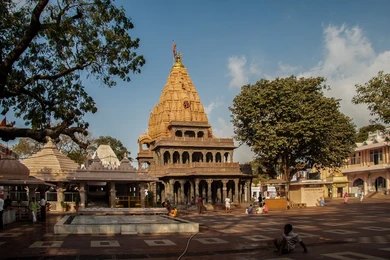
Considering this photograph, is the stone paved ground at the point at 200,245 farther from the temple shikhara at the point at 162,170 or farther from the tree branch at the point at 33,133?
the temple shikhara at the point at 162,170

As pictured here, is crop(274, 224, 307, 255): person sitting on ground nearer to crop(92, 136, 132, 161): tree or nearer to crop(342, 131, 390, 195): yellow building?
crop(342, 131, 390, 195): yellow building

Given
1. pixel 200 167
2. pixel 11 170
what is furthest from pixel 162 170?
pixel 11 170

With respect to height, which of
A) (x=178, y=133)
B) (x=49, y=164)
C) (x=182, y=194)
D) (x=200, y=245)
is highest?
(x=178, y=133)

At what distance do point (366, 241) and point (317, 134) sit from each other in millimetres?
30713

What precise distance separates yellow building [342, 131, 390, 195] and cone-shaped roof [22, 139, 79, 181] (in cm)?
4705

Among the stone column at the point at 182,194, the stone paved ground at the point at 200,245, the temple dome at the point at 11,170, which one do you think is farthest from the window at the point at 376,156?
the temple dome at the point at 11,170

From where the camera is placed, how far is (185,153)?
69.0 m

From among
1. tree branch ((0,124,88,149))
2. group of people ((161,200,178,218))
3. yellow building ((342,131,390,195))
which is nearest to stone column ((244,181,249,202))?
yellow building ((342,131,390,195))

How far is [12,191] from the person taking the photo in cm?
4809

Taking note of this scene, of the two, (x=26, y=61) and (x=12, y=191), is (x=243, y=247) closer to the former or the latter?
(x=26, y=61)

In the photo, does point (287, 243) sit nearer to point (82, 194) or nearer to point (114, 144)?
point (82, 194)

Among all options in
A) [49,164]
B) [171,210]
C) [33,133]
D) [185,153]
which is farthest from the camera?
[185,153]

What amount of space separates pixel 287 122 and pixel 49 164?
29.6 meters

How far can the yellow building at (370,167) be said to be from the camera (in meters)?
73.3
